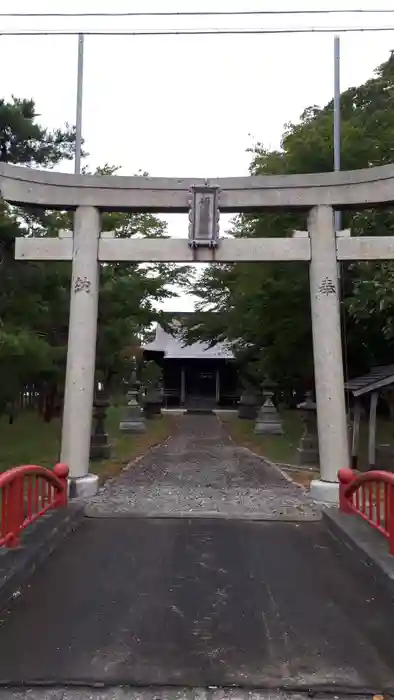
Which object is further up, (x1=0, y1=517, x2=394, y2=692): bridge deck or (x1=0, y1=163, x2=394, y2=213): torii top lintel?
(x1=0, y1=163, x2=394, y2=213): torii top lintel

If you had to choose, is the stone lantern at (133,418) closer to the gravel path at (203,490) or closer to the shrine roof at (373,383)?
the gravel path at (203,490)

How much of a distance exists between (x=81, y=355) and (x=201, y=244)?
263 cm

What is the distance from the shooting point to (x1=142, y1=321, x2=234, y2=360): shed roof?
120 feet

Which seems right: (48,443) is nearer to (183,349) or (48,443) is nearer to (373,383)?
(373,383)

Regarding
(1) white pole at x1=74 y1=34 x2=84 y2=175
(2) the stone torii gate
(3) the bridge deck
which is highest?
(1) white pole at x1=74 y1=34 x2=84 y2=175

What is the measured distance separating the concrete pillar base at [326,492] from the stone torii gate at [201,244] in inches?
1.9

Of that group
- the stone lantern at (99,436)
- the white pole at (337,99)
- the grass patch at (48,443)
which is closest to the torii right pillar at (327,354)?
the white pole at (337,99)

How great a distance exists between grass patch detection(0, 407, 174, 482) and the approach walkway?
15.3 ft

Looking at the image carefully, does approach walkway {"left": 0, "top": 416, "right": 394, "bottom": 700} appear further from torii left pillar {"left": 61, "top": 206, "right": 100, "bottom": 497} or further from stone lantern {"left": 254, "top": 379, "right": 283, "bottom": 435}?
stone lantern {"left": 254, "top": 379, "right": 283, "bottom": 435}

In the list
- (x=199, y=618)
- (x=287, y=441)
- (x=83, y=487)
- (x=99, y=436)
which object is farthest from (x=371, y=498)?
(x=287, y=441)

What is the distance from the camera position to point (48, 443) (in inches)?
672

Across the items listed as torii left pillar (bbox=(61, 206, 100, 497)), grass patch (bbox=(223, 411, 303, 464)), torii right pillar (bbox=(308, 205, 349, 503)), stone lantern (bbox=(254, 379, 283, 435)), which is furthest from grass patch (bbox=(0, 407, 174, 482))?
torii right pillar (bbox=(308, 205, 349, 503))

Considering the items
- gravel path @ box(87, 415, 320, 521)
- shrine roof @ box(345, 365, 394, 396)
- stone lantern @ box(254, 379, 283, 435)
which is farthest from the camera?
stone lantern @ box(254, 379, 283, 435)

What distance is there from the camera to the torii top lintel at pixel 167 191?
9.49 meters
